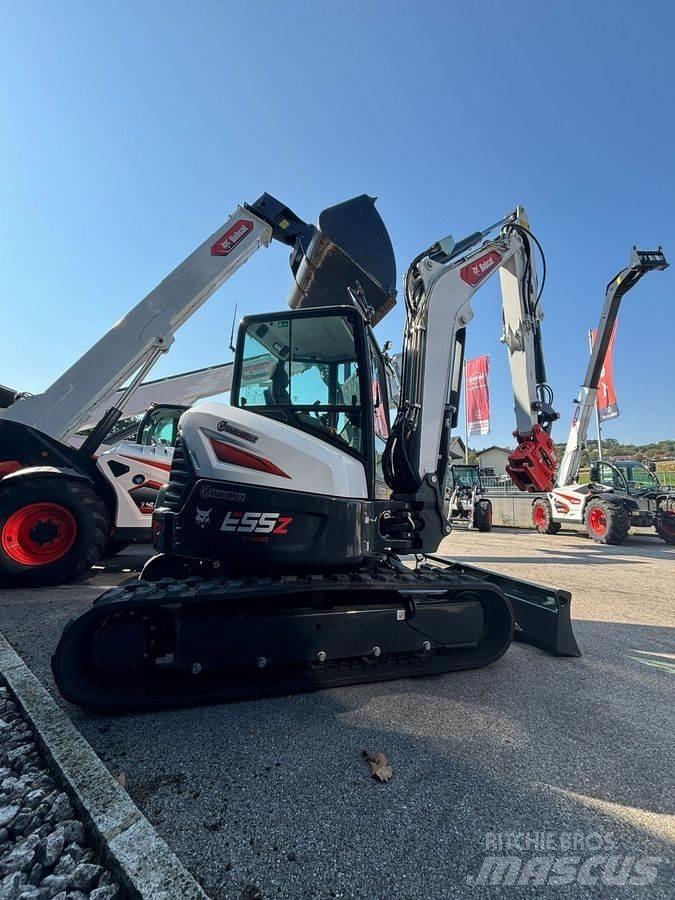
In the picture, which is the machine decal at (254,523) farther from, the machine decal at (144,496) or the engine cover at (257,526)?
the machine decal at (144,496)

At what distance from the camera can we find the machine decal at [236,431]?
2576mm

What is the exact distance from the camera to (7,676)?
2.43m

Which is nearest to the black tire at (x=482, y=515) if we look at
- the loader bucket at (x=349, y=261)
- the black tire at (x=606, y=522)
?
the black tire at (x=606, y=522)

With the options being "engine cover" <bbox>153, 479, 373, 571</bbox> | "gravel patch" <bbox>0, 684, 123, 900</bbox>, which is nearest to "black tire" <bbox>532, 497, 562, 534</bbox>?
"engine cover" <bbox>153, 479, 373, 571</bbox>

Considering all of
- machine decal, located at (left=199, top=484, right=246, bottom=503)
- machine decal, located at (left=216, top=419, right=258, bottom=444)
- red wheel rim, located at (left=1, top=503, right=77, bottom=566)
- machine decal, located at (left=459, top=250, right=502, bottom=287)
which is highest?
machine decal, located at (left=459, top=250, right=502, bottom=287)

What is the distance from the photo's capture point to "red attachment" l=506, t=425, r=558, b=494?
4215 mm

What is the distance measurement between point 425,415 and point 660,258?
9.98m

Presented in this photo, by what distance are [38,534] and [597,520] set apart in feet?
40.6

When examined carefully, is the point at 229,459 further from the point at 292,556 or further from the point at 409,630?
the point at 409,630

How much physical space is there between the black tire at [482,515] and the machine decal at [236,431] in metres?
12.4

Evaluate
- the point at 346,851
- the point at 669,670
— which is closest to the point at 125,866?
the point at 346,851

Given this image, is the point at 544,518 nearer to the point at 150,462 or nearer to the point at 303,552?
the point at 150,462

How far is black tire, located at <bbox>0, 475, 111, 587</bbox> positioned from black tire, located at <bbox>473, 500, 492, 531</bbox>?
38.1 ft

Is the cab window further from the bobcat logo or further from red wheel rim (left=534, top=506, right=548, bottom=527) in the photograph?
red wheel rim (left=534, top=506, right=548, bottom=527)
